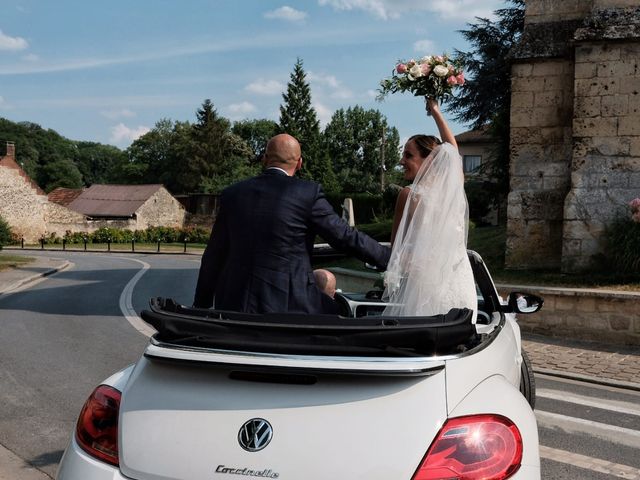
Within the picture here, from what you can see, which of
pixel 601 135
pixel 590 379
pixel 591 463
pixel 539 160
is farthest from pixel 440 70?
pixel 539 160

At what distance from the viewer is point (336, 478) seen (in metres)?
2.25

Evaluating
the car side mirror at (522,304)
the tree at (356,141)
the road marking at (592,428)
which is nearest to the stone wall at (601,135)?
the road marking at (592,428)

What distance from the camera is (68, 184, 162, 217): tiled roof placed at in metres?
68.0

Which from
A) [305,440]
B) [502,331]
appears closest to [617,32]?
[502,331]

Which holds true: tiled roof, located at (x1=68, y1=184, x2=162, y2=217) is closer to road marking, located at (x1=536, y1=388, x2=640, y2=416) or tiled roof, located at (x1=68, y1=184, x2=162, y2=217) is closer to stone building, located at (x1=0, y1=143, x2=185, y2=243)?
stone building, located at (x1=0, y1=143, x2=185, y2=243)

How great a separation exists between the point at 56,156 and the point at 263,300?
116055mm

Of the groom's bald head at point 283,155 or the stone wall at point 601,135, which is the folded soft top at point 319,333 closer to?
the groom's bald head at point 283,155

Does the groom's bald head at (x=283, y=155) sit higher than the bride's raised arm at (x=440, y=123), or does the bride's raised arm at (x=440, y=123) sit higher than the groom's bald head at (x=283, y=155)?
the bride's raised arm at (x=440, y=123)

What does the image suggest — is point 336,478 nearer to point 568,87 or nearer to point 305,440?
point 305,440

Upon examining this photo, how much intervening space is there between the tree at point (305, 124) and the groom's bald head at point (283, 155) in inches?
2814

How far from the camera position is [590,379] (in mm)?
7949

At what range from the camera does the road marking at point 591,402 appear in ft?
21.8

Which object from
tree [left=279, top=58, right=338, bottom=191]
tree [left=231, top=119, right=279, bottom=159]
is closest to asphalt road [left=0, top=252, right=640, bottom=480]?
tree [left=279, top=58, right=338, bottom=191]

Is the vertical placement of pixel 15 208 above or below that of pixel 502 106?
below
